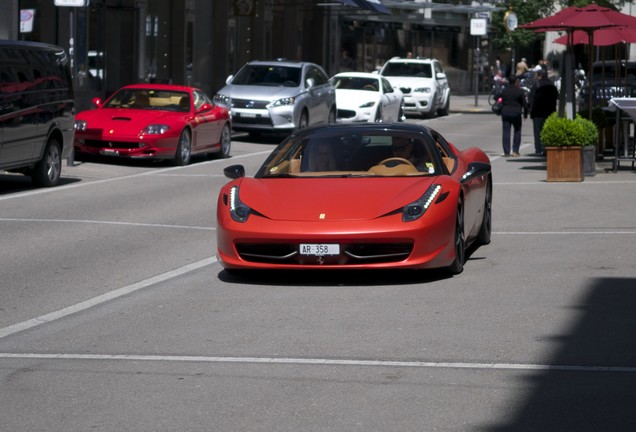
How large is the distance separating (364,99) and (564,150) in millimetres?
15097

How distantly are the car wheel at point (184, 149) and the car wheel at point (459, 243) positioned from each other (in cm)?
1321

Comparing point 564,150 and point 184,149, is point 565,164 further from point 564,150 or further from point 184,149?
point 184,149

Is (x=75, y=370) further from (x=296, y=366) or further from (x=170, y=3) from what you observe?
(x=170, y=3)

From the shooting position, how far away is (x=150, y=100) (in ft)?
80.7

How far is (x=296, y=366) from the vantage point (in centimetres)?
743

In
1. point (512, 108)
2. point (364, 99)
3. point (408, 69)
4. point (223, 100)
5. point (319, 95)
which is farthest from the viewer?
point (408, 69)

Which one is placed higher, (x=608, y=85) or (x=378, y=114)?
(x=608, y=85)

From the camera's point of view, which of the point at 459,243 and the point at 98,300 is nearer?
the point at 98,300

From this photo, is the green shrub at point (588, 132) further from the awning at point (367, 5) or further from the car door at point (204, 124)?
the awning at point (367, 5)

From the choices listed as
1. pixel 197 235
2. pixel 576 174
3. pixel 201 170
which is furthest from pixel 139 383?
pixel 201 170

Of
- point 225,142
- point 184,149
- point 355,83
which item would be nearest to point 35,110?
point 184,149

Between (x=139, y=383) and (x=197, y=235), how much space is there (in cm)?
703

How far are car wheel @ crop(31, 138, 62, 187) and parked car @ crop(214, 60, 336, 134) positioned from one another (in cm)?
1055

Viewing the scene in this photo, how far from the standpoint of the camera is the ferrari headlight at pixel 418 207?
10.3 m
